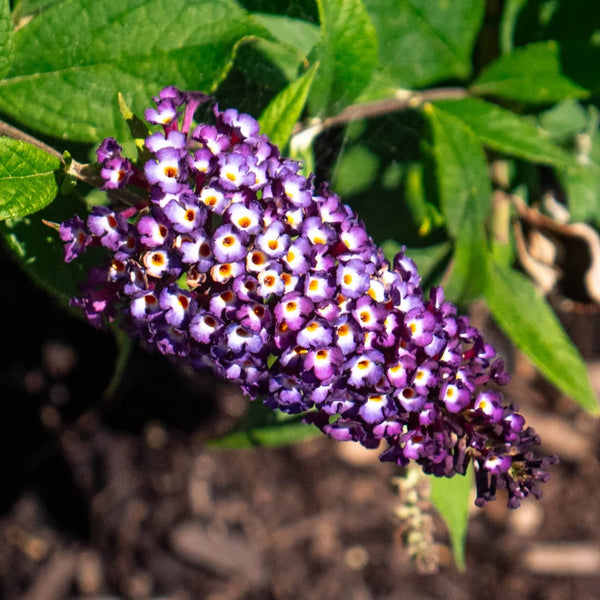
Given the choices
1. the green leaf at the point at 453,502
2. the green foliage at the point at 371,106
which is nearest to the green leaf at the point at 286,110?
the green foliage at the point at 371,106

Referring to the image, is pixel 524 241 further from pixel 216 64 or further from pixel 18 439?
pixel 18 439

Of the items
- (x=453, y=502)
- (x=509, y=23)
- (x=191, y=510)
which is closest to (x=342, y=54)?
(x=509, y=23)

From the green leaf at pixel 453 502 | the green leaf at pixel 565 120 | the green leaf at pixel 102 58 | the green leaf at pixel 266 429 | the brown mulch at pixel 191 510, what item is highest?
the green leaf at pixel 102 58

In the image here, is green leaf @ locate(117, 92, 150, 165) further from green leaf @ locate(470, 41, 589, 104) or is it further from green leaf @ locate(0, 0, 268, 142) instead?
green leaf @ locate(470, 41, 589, 104)

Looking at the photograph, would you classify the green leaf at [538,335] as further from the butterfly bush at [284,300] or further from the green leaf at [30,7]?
the green leaf at [30,7]

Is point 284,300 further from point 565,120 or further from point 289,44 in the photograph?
point 565,120
